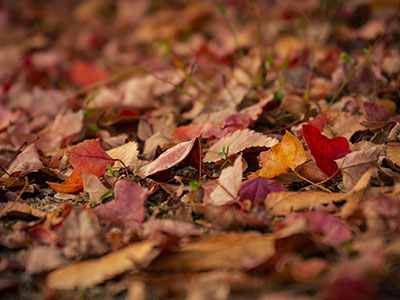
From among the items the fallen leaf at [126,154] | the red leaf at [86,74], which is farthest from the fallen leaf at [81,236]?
the red leaf at [86,74]

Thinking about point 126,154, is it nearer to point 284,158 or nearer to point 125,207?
point 125,207

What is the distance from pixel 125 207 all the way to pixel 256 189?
22 cm

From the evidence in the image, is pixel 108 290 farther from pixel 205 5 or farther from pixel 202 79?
pixel 205 5

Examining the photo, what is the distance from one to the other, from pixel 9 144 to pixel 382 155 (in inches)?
36.0

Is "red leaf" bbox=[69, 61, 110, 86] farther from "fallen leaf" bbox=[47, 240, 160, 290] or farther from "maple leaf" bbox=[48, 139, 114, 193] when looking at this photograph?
"fallen leaf" bbox=[47, 240, 160, 290]

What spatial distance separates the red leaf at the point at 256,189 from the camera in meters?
0.74

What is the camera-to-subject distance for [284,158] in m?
0.81

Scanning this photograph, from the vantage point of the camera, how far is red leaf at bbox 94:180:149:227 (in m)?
0.72

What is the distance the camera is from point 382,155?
766 mm

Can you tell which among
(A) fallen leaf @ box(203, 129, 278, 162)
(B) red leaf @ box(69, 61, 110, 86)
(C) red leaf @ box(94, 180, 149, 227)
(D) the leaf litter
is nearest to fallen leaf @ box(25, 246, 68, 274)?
(D) the leaf litter

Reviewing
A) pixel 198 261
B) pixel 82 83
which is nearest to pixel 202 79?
pixel 82 83

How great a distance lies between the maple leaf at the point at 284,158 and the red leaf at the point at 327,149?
0.07ft

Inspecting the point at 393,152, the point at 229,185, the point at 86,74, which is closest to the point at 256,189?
the point at 229,185

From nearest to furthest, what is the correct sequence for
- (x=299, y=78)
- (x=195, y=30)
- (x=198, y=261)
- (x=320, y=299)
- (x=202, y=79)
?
(x=320, y=299)
(x=198, y=261)
(x=299, y=78)
(x=202, y=79)
(x=195, y=30)
